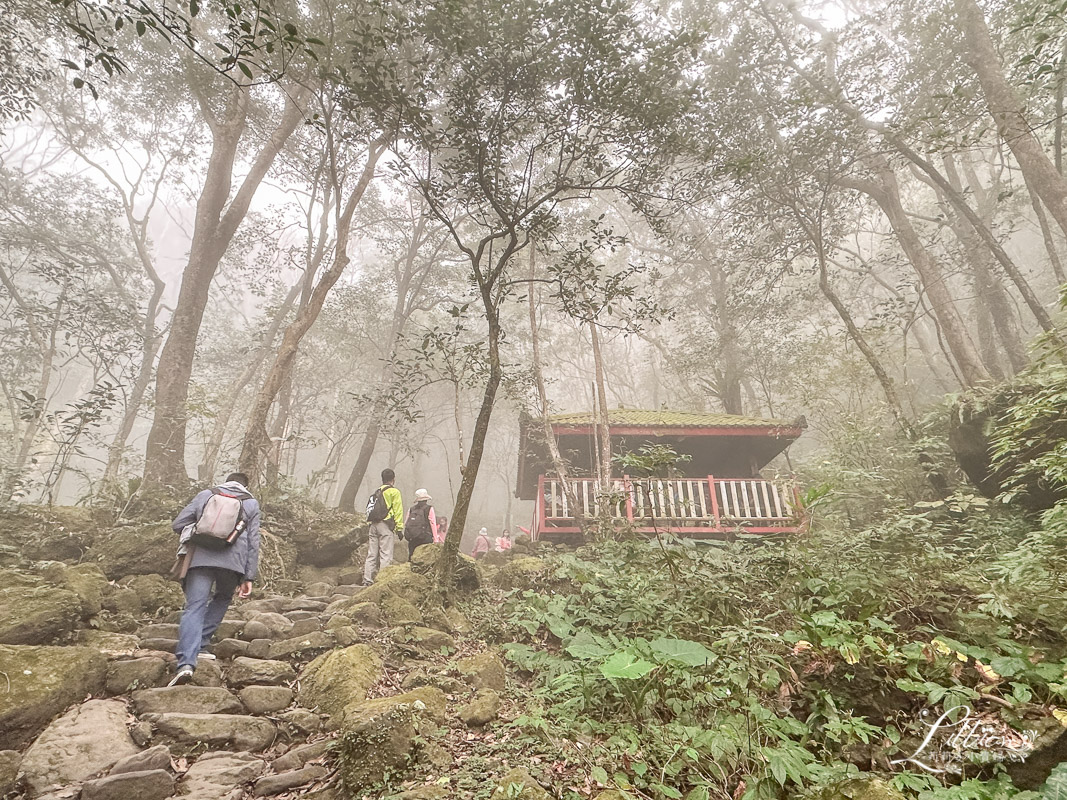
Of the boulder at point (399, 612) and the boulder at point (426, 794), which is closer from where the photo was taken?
the boulder at point (426, 794)

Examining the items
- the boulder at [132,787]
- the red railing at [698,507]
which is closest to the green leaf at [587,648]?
the boulder at [132,787]

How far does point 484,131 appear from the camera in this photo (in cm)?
743

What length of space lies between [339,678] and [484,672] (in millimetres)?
1388

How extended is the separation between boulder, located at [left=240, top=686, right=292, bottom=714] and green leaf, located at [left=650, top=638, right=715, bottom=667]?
3426 millimetres

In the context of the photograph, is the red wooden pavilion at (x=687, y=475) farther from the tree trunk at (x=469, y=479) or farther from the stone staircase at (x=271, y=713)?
the stone staircase at (x=271, y=713)

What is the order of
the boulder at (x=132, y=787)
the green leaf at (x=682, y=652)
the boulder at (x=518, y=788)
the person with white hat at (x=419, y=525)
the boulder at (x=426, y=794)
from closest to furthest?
the boulder at (x=518, y=788) < the boulder at (x=426, y=794) < the boulder at (x=132, y=787) < the green leaf at (x=682, y=652) < the person with white hat at (x=419, y=525)

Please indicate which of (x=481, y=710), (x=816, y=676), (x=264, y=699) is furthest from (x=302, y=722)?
(x=816, y=676)

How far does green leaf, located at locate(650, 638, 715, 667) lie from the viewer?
3512 mm

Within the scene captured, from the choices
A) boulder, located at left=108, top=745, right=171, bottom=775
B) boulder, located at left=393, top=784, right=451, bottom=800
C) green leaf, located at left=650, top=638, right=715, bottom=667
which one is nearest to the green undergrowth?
green leaf, located at left=650, top=638, right=715, bottom=667

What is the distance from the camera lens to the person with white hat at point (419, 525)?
943cm

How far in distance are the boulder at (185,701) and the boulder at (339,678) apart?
0.59 m

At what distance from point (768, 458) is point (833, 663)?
1189 cm

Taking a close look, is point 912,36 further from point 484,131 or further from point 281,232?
point 281,232

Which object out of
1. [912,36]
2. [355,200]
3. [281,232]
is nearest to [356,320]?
[281,232]
